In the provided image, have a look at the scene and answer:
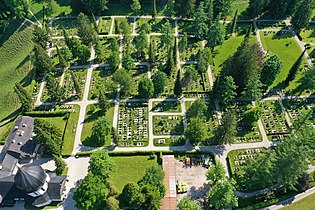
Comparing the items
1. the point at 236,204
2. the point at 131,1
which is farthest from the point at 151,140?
the point at 131,1

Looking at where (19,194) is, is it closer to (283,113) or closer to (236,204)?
(236,204)

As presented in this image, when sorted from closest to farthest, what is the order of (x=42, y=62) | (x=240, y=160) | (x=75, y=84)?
(x=240, y=160), (x=75, y=84), (x=42, y=62)

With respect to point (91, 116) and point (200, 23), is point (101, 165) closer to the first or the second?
point (91, 116)

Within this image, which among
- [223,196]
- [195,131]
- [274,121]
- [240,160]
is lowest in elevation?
[223,196]

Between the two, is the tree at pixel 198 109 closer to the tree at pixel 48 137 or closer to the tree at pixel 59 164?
the tree at pixel 59 164

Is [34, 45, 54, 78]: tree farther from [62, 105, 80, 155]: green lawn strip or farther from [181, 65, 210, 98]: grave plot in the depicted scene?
[181, 65, 210, 98]: grave plot

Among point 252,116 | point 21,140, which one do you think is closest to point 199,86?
point 252,116
